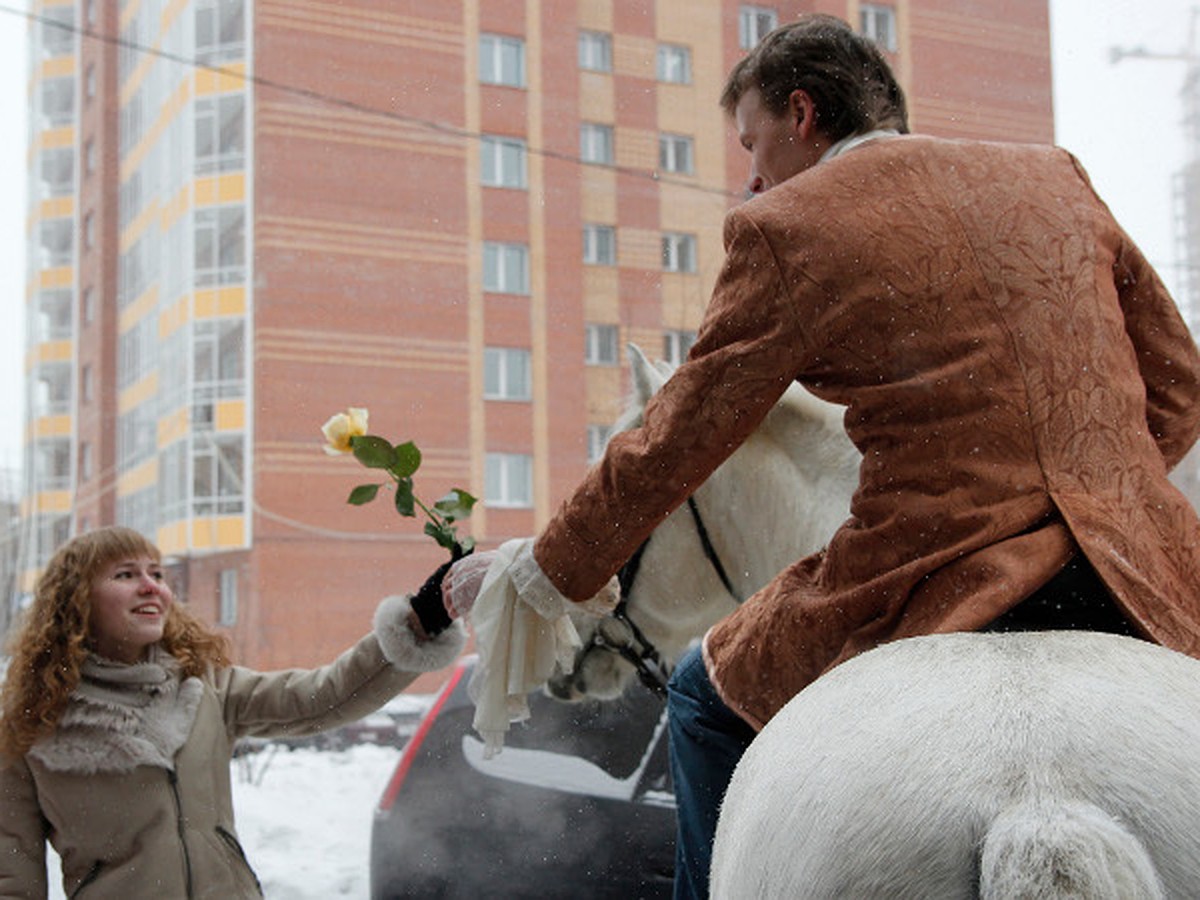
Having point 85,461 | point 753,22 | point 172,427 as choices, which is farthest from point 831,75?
point 85,461

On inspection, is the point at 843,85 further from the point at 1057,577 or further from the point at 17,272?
the point at 17,272

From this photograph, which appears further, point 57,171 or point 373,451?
point 57,171

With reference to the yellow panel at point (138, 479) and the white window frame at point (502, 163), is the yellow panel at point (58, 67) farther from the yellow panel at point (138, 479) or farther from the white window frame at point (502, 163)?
the white window frame at point (502, 163)

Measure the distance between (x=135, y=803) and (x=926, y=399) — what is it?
1.81m

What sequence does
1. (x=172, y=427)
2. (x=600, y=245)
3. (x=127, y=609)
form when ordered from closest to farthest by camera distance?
(x=127, y=609)
(x=600, y=245)
(x=172, y=427)

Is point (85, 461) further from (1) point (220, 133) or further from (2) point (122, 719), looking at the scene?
(2) point (122, 719)

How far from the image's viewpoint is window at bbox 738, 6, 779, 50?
6828 millimetres

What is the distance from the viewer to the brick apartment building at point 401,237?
22.8 feet

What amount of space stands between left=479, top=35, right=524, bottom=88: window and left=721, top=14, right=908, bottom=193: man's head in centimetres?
600

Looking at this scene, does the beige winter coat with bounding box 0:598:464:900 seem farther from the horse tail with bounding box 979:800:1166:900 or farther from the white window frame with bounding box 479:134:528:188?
the white window frame with bounding box 479:134:528:188

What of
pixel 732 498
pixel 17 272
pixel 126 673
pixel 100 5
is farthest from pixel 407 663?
pixel 17 272

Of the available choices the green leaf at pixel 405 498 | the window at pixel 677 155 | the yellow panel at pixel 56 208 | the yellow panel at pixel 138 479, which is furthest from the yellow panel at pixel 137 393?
the green leaf at pixel 405 498

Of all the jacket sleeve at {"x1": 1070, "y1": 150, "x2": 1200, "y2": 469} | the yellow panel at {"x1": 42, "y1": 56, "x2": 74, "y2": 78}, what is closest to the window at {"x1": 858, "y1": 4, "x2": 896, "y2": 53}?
the jacket sleeve at {"x1": 1070, "y1": 150, "x2": 1200, "y2": 469}

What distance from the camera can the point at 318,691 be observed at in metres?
2.83
